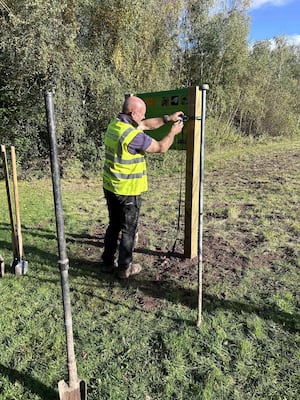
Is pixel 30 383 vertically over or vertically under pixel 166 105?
under

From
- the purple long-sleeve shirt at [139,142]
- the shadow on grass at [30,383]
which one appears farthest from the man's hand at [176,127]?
the shadow on grass at [30,383]

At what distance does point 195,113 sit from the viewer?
341 centimetres

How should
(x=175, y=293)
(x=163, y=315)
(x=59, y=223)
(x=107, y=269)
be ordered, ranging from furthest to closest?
(x=107, y=269), (x=175, y=293), (x=163, y=315), (x=59, y=223)

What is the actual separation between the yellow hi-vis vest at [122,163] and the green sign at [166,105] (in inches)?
31.5

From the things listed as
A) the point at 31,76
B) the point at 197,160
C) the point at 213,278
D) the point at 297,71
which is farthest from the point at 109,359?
the point at 297,71

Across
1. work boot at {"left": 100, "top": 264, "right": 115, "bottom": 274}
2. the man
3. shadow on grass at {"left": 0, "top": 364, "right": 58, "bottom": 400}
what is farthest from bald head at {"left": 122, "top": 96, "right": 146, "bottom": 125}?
shadow on grass at {"left": 0, "top": 364, "right": 58, "bottom": 400}

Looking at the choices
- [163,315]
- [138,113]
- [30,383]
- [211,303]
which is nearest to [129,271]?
[163,315]

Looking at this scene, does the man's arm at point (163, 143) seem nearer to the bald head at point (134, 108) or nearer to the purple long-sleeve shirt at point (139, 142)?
the purple long-sleeve shirt at point (139, 142)

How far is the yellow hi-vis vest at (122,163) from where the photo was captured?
9.63ft

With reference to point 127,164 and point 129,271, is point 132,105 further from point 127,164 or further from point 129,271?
point 129,271

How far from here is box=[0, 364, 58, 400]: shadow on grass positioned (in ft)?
6.83

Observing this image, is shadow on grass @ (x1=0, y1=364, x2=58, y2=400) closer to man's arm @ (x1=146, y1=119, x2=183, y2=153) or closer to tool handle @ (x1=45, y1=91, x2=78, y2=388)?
tool handle @ (x1=45, y1=91, x2=78, y2=388)

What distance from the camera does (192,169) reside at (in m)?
3.66

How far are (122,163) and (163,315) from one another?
1.39m
